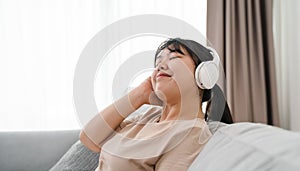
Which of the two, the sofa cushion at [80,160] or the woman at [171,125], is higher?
the woman at [171,125]

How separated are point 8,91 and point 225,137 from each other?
2.11m

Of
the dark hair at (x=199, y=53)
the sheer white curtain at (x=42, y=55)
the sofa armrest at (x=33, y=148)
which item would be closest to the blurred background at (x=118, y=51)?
the sheer white curtain at (x=42, y=55)

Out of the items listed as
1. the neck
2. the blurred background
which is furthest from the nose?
the blurred background

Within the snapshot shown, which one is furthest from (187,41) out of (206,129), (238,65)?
(238,65)

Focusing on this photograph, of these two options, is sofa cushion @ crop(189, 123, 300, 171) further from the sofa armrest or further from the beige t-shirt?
the sofa armrest

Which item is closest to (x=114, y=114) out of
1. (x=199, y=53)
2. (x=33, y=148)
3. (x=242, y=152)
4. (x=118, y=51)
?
(x=199, y=53)

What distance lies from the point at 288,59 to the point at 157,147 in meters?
1.85

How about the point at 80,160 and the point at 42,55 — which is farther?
the point at 42,55

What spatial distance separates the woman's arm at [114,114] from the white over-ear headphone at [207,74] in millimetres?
256

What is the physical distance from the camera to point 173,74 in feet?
3.67

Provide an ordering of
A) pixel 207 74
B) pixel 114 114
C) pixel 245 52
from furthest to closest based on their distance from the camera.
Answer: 1. pixel 245 52
2. pixel 114 114
3. pixel 207 74

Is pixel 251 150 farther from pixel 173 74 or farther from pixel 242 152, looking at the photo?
pixel 173 74

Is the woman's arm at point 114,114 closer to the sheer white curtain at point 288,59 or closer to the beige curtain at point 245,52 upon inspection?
the beige curtain at point 245,52

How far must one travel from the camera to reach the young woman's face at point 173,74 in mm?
1112
